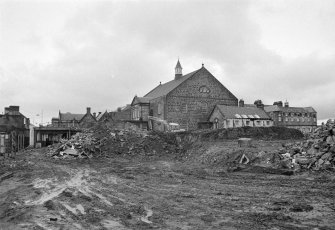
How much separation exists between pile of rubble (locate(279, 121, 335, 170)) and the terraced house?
105 feet

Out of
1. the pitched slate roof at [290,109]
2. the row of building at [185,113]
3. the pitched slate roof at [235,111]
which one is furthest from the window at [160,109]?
the pitched slate roof at [290,109]

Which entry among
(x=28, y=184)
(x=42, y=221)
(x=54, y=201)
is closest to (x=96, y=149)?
(x=28, y=184)

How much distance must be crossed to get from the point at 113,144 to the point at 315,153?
24465mm

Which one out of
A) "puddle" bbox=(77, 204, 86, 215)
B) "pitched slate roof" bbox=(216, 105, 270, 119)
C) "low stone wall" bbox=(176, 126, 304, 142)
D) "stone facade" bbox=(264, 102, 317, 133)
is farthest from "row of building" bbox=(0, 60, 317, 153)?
"puddle" bbox=(77, 204, 86, 215)

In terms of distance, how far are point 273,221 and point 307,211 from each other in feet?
6.29

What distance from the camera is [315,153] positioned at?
21484 millimetres

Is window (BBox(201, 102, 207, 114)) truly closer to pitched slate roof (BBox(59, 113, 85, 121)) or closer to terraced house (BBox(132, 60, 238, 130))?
terraced house (BBox(132, 60, 238, 130))

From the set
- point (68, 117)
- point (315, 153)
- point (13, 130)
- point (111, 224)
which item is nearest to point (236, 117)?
point (315, 153)

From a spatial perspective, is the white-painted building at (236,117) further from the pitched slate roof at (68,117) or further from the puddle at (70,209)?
the pitched slate roof at (68,117)

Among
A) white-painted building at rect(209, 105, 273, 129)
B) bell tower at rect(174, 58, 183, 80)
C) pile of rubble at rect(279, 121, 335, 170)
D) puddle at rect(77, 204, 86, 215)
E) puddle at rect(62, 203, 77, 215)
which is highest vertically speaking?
bell tower at rect(174, 58, 183, 80)

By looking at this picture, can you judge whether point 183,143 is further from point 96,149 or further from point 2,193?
point 2,193

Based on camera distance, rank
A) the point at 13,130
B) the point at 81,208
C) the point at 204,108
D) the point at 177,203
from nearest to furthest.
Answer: the point at 81,208
the point at 177,203
the point at 13,130
the point at 204,108

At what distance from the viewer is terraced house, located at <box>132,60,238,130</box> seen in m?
55.7

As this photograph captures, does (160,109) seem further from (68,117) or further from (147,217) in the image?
(147,217)
